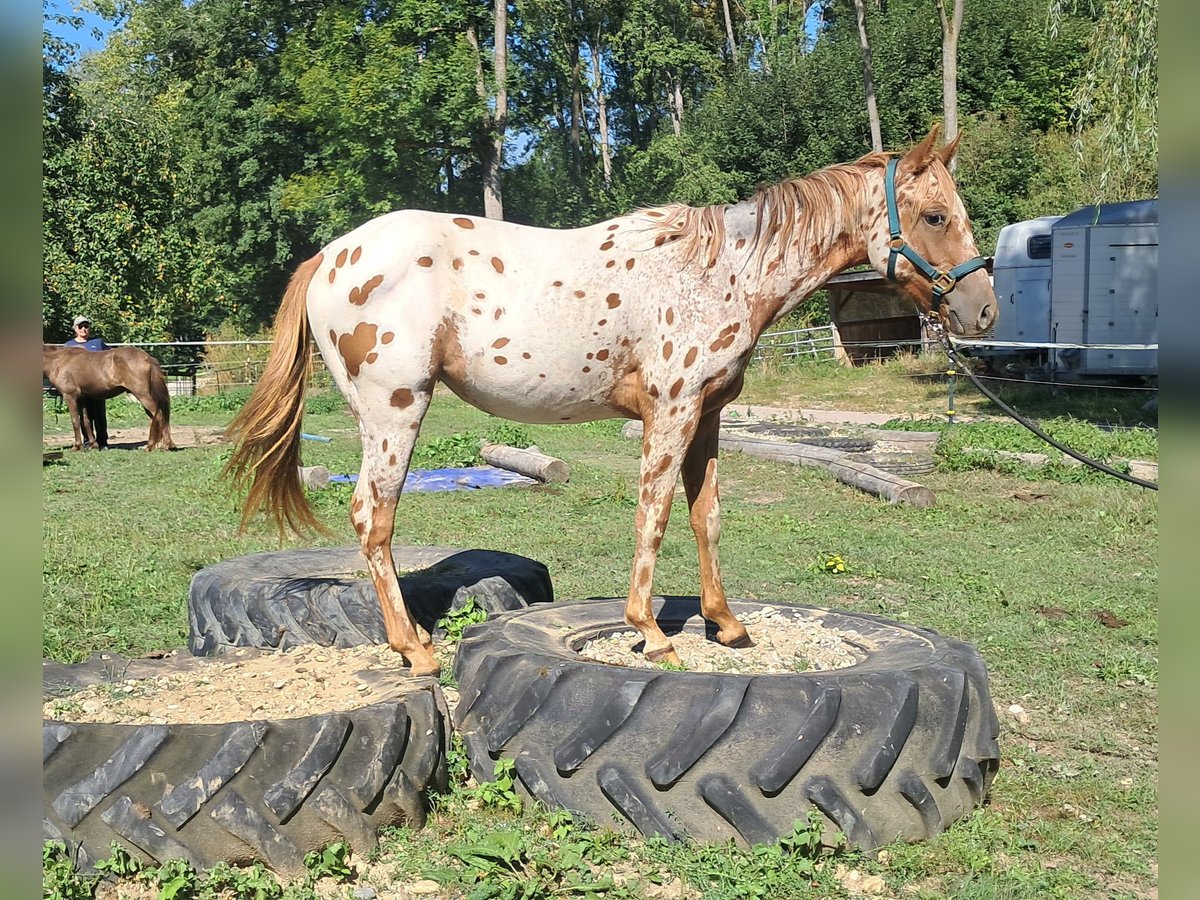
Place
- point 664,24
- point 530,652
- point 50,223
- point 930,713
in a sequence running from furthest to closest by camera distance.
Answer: point 664,24
point 50,223
point 530,652
point 930,713

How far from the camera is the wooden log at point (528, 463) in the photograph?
11.2 meters

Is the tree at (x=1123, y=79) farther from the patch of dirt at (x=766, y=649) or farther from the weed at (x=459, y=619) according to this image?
the weed at (x=459, y=619)

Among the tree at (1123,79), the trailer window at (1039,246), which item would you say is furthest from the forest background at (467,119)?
the tree at (1123,79)

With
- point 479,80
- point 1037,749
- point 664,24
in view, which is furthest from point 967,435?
point 664,24

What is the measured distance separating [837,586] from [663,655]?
3059 mm

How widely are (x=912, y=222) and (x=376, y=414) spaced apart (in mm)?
2294

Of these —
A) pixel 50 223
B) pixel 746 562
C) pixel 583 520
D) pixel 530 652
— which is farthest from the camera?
pixel 50 223

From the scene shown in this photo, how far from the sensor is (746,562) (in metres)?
7.66

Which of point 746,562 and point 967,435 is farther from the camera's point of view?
point 967,435

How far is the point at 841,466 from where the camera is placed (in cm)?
1166

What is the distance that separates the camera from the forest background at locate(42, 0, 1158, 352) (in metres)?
28.0

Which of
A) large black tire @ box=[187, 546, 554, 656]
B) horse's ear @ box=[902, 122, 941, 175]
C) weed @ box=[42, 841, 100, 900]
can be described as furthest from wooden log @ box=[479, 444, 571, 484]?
weed @ box=[42, 841, 100, 900]

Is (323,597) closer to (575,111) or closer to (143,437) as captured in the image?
(143,437)
